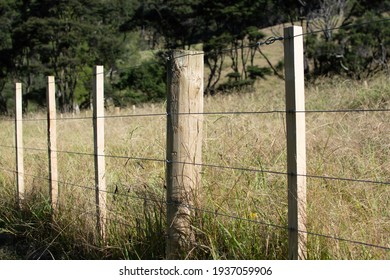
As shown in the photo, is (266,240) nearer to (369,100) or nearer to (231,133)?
(231,133)

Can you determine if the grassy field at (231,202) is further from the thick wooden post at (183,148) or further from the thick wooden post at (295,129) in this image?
the thick wooden post at (295,129)

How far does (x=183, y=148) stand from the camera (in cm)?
378

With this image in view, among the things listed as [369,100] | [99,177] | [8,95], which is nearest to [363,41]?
[369,100]

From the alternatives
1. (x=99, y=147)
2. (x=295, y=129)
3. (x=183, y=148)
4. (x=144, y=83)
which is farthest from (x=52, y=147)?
(x=144, y=83)

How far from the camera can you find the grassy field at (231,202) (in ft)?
11.4

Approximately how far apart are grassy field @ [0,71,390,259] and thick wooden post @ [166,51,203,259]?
9cm

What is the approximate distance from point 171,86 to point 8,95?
38.7 metres

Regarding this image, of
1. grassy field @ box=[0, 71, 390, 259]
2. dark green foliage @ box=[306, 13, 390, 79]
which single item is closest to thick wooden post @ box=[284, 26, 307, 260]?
grassy field @ box=[0, 71, 390, 259]

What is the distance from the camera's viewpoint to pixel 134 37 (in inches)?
1925

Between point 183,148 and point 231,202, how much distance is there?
0.52m

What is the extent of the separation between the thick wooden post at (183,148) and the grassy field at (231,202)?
0.31 feet

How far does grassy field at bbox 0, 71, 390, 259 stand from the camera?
11.4ft

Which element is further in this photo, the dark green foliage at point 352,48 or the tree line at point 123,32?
the tree line at point 123,32

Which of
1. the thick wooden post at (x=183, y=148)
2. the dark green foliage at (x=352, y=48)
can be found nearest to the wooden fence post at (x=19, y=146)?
the thick wooden post at (x=183, y=148)
